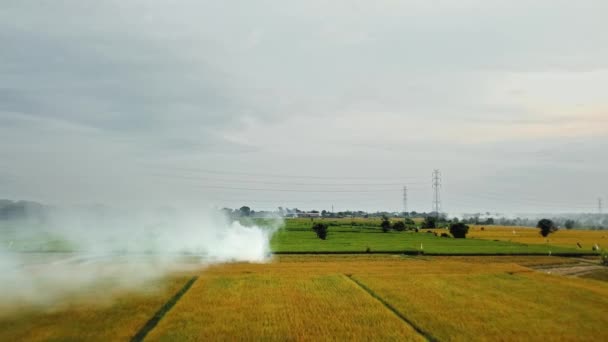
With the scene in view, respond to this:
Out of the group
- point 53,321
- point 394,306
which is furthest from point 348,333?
point 53,321

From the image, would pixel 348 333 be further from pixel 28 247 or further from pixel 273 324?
pixel 28 247

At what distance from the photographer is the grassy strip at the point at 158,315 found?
69.6 feet

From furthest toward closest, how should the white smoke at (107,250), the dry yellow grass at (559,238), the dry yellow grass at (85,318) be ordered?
the dry yellow grass at (559,238)
the white smoke at (107,250)
the dry yellow grass at (85,318)

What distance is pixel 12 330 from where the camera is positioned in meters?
21.3

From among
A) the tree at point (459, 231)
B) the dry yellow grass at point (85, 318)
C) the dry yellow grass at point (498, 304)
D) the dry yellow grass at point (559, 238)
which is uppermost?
the tree at point (459, 231)

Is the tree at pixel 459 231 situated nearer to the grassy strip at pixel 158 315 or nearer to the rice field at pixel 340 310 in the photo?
the rice field at pixel 340 310

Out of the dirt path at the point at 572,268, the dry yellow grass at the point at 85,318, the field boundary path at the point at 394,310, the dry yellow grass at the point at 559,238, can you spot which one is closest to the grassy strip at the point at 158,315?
the dry yellow grass at the point at 85,318

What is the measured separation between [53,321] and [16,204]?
2929 inches

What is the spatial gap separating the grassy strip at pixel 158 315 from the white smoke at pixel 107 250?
415cm

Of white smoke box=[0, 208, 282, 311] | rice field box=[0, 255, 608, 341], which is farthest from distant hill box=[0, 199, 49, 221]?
rice field box=[0, 255, 608, 341]

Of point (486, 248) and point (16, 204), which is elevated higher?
point (16, 204)

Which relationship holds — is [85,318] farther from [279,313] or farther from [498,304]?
[498,304]

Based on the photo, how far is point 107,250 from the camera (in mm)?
66125

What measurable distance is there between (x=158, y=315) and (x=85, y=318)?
145 inches
